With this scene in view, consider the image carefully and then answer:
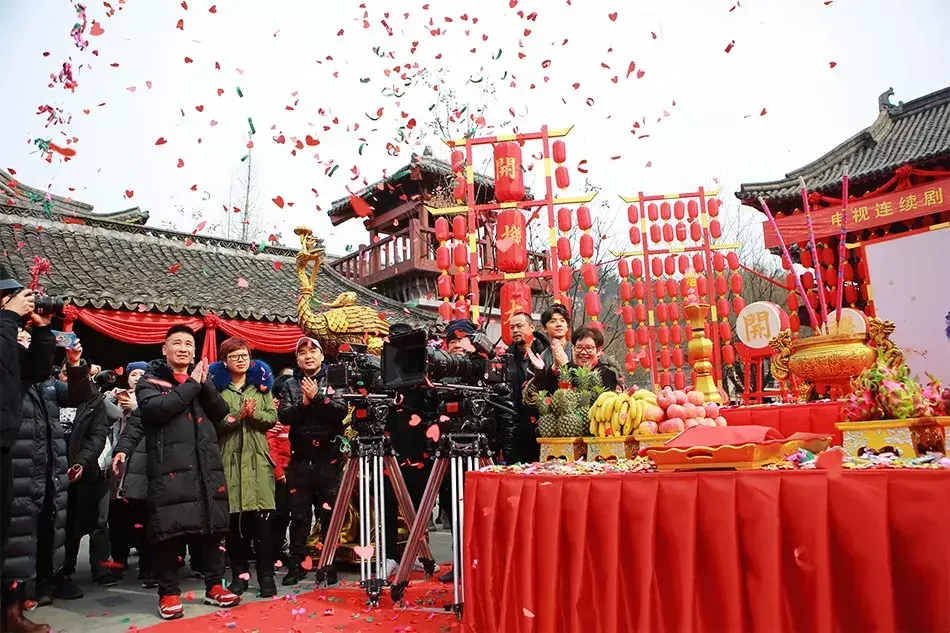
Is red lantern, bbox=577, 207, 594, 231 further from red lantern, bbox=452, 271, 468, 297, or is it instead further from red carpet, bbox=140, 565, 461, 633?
red carpet, bbox=140, 565, 461, 633

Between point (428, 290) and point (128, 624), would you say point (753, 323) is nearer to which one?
point (428, 290)

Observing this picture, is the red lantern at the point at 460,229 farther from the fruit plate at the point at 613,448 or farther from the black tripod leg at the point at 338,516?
the fruit plate at the point at 613,448

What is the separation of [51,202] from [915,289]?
12.5m

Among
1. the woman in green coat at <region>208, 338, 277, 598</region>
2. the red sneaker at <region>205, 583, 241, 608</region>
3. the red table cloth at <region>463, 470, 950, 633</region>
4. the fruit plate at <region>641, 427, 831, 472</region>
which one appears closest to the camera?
the red table cloth at <region>463, 470, 950, 633</region>

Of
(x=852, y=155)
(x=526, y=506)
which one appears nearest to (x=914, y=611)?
(x=526, y=506)

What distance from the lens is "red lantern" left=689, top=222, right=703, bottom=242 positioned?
10.8m

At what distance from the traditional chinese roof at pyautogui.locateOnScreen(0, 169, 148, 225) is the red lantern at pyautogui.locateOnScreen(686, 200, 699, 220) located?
995cm

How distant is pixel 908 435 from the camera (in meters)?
2.43

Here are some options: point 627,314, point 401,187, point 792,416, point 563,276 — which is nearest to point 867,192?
point 627,314

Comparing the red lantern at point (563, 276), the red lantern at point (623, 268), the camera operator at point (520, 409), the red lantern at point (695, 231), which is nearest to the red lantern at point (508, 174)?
the red lantern at point (563, 276)

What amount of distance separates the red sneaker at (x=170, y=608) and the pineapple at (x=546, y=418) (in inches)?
81.0

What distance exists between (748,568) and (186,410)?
2814 millimetres

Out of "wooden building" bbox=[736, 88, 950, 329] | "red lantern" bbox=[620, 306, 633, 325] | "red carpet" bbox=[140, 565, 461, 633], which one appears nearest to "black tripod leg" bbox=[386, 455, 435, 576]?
"red carpet" bbox=[140, 565, 461, 633]

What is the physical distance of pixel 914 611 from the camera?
1.63 metres
